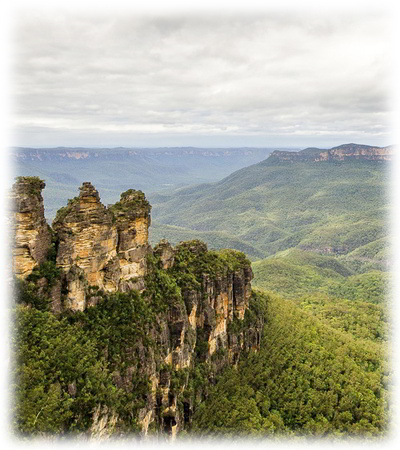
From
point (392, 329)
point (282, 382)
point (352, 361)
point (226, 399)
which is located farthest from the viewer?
point (392, 329)

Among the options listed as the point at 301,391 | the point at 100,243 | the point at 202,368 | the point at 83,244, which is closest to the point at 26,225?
the point at 83,244

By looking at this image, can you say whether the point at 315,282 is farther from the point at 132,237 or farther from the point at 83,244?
the point at 83,244

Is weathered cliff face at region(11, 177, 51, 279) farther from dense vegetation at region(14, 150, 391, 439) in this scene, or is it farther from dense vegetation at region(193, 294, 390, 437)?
dense vegetation at region(193, 294, 390, 437)

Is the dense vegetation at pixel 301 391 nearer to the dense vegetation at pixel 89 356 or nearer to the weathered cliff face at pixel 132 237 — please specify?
the dense vegetation at pixel 89 356

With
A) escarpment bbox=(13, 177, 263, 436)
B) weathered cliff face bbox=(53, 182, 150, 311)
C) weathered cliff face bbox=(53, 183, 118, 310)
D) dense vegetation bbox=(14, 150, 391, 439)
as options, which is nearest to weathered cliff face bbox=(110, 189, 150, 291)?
weathered cliff face bbox=(53, 182, 150, 311)

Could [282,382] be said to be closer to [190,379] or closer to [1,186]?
[190,379]

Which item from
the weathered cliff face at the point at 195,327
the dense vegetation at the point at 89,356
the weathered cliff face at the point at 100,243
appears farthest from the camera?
the weathered cliff face at the point at 195,327

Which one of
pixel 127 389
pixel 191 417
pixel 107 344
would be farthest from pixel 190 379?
pixel 107 344

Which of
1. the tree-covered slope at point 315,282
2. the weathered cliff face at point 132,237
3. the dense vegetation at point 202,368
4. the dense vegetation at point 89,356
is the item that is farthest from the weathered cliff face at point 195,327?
the tree-covered slope at point 315,282
